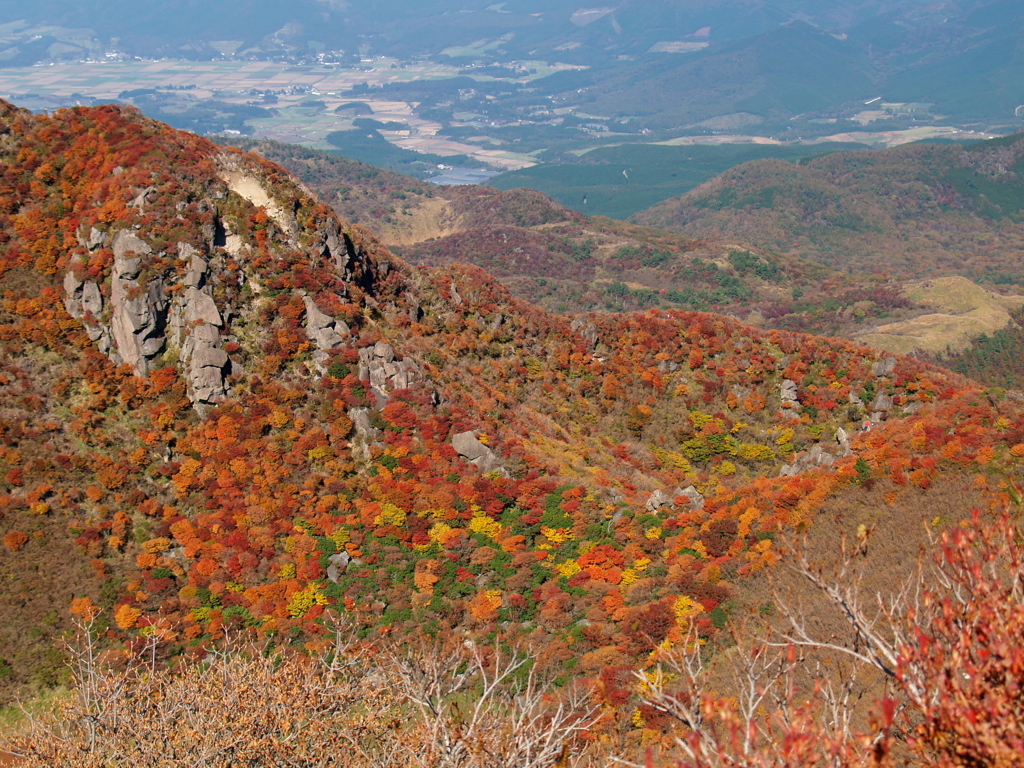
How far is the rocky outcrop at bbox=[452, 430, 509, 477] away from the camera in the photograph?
1971 inches

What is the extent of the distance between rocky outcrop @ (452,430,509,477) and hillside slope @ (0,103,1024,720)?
208 mm

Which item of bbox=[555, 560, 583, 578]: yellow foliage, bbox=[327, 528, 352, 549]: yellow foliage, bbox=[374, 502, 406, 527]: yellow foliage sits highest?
bbox=[374, 502, 406, 527]: yellow foliage

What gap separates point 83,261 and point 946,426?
215 feet

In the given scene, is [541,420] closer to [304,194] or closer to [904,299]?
[304,194]

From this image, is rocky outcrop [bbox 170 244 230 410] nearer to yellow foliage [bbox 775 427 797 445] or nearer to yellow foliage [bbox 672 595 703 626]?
yellow foliage [bbox 672 595 703 626]

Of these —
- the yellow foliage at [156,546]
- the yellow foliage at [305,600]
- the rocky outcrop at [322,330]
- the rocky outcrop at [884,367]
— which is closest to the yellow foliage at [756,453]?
the rocky outcrop at [884,367]

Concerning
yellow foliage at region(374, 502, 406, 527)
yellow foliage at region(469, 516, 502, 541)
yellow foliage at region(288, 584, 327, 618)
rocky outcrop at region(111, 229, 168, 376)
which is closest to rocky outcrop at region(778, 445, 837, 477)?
yellow foliage at region(469, 516, 502, 541)

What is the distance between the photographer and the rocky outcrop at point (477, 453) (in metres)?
50.1

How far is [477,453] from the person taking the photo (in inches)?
1982

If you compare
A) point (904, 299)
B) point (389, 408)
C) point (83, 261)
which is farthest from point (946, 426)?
point (904, 299)

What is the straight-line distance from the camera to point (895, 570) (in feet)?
123

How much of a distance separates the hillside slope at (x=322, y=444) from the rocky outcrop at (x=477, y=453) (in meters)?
0.21

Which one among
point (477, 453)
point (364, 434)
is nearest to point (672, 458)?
point (477, 453)

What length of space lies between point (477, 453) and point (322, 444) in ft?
36.3
